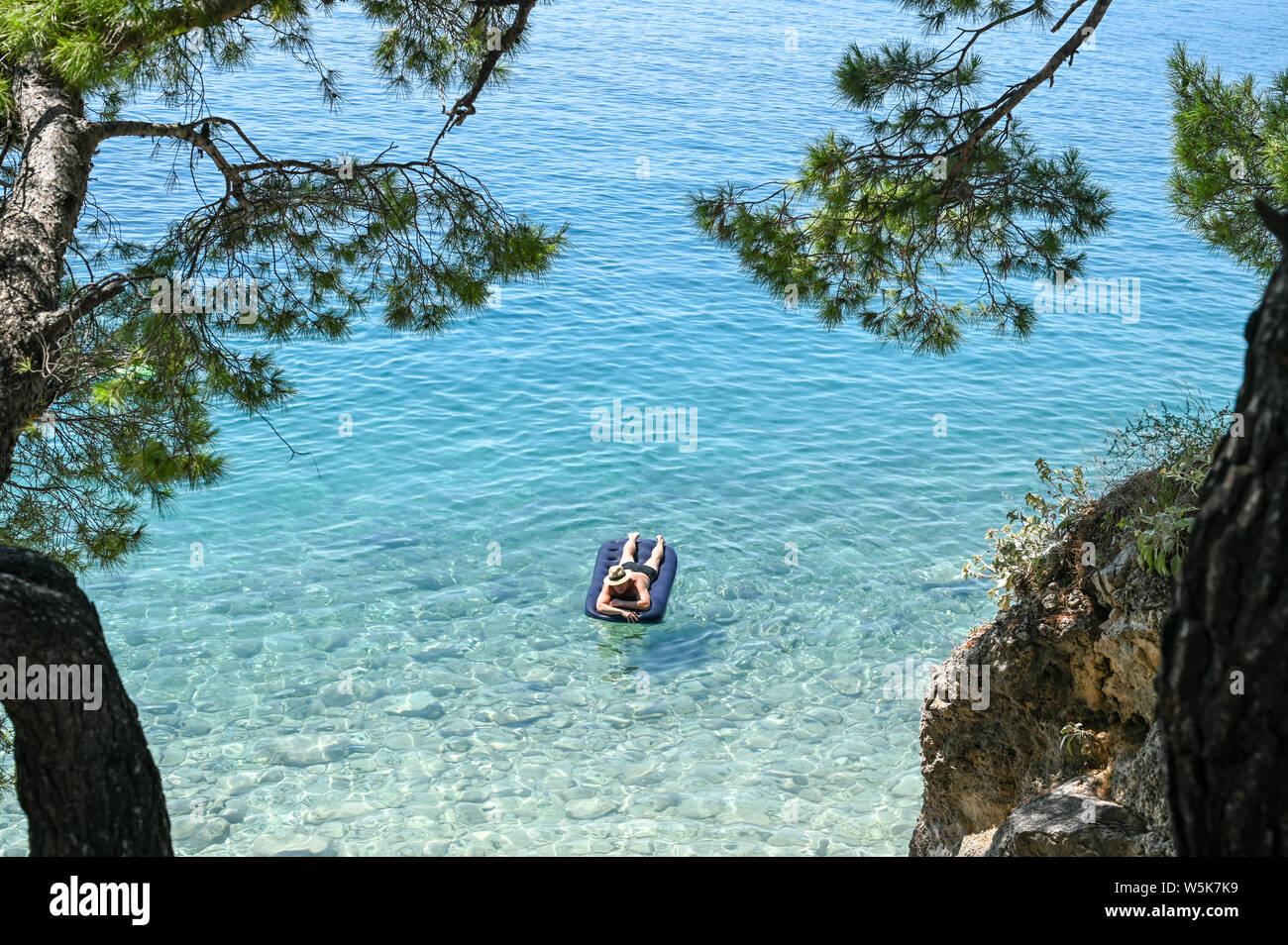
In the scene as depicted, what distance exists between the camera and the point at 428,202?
600 centimetres

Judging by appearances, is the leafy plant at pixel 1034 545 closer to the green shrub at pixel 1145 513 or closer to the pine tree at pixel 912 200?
the green shrub at pixel 1145 513

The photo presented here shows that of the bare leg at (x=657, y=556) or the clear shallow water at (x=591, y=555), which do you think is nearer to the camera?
the clear shallow water at (x=591, y=555)

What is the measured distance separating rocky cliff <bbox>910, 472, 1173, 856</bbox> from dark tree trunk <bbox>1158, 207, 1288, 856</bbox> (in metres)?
2.81

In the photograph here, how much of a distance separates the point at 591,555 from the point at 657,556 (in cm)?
95

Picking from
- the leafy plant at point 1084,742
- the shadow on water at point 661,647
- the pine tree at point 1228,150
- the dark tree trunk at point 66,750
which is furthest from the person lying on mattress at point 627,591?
the dark tree trunk at point 66,750

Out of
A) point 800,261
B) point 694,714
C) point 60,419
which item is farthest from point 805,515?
point 60,419

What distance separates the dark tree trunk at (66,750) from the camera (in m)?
2.72

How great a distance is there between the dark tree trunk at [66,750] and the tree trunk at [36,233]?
0.87 metres

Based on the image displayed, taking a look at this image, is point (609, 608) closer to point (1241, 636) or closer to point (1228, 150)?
point (1228, 150)

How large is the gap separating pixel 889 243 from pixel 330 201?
318 cm

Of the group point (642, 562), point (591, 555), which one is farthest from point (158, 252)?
point (591, 555)

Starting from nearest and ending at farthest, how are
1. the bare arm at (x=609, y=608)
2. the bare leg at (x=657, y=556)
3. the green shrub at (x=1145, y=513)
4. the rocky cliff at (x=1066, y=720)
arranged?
the rocky cliff at (x=1066, y=720) < the green shrub at (x=1145, y=513) < the bare arm at (x=609, y=608) < the bare leg at (x=657, y=556)
